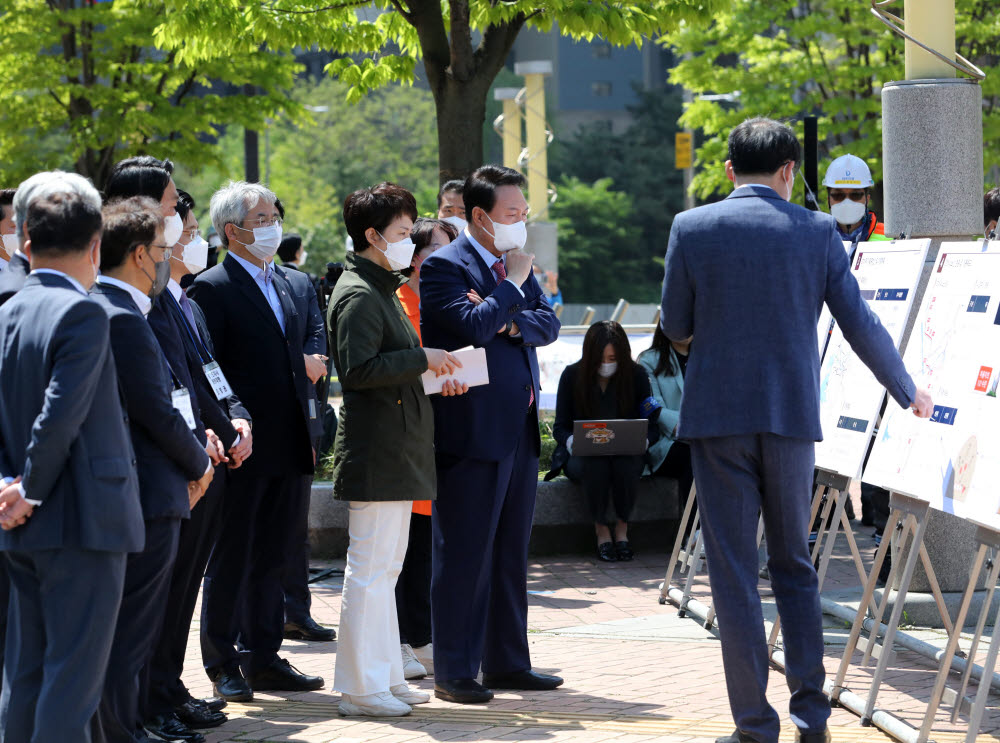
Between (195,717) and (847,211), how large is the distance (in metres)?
4.80

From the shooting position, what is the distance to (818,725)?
483cm

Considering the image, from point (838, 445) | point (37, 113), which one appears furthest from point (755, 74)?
point (838, 445)

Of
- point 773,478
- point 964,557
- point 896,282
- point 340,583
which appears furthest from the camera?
point 340,583

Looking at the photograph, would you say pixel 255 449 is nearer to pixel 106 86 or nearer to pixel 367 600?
pixel 367 600

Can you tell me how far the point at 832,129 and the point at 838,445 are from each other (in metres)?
14.8

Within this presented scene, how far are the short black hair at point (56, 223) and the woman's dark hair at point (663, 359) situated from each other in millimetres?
5854

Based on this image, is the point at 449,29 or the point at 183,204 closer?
the point at 183,204

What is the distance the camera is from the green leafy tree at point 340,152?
5700 centimetres

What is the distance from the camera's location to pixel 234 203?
600 centimetres

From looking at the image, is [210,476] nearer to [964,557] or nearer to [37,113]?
[964,557]

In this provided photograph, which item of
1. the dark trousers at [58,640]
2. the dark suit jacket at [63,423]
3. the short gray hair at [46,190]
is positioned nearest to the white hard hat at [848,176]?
the short gray hair at [46,190]

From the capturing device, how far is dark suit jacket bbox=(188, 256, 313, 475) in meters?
5.86

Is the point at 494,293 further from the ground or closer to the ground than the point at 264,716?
further from the ground

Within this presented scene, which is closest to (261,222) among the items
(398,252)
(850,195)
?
(398,252)
